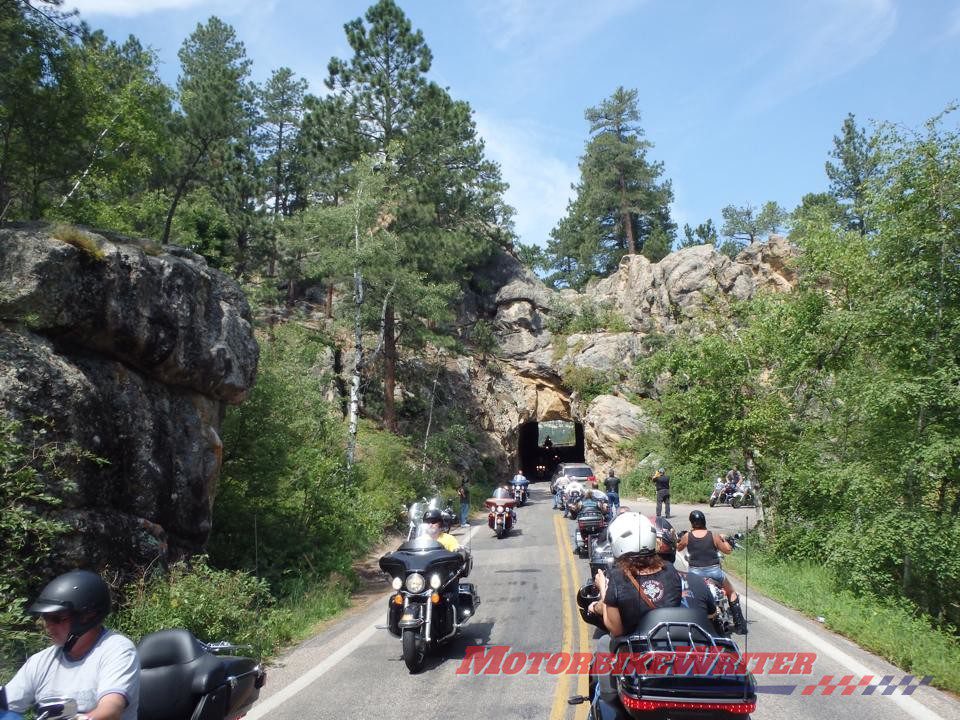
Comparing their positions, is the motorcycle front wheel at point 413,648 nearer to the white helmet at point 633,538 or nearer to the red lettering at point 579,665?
the red lettering at point 579,665

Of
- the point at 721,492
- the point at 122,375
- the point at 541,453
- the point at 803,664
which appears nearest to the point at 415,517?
the point at 122,375

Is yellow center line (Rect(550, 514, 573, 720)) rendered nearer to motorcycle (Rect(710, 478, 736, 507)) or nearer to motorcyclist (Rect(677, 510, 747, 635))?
motorcyclist (Rect(677, 510, 747, 635))

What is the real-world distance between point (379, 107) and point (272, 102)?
14.8 metres

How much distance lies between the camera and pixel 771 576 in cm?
1154

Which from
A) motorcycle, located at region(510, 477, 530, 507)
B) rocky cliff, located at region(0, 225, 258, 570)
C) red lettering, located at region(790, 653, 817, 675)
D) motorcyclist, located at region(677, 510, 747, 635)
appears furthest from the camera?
motorcycle, located at region(510, 477, 530, 507)

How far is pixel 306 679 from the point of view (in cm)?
646

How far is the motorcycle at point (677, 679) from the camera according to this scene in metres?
3.23

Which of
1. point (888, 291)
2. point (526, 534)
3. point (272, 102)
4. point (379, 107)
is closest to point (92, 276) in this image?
point (888, 291)

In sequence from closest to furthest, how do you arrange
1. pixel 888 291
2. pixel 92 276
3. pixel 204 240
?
pixel 92 276 < pixel 888 291 < pixel 204 240

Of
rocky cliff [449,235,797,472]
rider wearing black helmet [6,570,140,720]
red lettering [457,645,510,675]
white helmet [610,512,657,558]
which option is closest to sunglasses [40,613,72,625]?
rider wearing black helmet [6,570,140,720]

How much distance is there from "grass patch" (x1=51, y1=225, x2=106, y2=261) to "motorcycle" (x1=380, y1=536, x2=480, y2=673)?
17.1 ft

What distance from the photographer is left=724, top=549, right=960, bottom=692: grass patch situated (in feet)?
21.5

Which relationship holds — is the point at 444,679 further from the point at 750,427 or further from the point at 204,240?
the point at 204,240

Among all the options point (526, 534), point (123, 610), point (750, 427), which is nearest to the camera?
point (123, 610)
